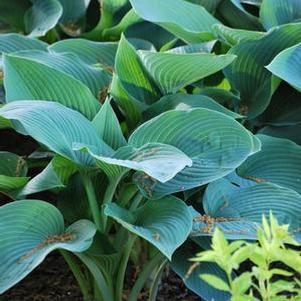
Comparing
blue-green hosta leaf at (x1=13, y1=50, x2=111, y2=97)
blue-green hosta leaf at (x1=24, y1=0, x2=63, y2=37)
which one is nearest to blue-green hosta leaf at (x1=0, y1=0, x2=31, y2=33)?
blue-green hosta leaf at (x1=24, y1=0, x2=63, y2=37)

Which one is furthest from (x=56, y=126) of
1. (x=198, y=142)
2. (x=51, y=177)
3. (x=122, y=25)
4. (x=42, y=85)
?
(x=122, y=25)

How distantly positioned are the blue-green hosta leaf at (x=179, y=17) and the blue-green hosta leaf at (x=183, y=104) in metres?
0.32

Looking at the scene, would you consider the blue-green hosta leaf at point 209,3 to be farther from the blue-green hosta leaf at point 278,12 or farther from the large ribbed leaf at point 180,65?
the large ribbed leaf at point 180,65

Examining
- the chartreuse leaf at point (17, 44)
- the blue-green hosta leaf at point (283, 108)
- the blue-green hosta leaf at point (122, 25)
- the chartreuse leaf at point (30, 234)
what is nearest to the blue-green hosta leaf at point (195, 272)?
the chartreuse leaf at point (30, 234)

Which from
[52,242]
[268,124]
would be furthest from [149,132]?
[268,124]

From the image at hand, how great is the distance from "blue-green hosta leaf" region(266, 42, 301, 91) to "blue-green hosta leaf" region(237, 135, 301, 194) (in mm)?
161

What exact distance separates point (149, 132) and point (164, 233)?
259 mm

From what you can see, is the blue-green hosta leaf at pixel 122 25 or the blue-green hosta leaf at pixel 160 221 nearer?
the blue-green hosta leaf at pixel 160 221

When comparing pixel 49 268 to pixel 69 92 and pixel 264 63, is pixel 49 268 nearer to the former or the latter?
pixel 69 92

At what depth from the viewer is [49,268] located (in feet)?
7.04

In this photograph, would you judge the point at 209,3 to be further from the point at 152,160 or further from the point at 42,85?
the point at 152,160

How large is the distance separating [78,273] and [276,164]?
1.90 ft

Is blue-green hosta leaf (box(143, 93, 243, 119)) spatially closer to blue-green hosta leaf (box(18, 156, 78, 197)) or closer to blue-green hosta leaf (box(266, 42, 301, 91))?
blue-green hosta leaf (box(266, 42, 301, 91))

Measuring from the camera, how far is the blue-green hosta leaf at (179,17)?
2.11 m
